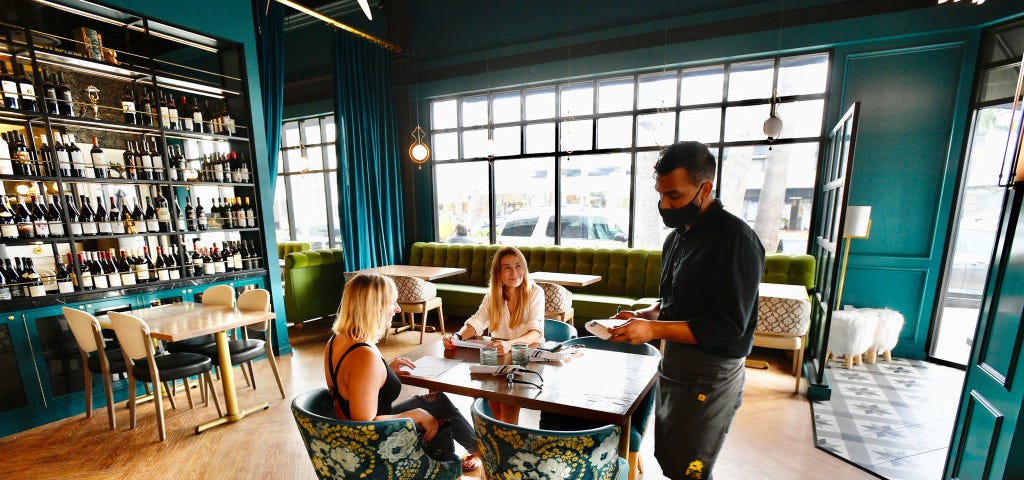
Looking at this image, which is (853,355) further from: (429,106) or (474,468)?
(429,106)

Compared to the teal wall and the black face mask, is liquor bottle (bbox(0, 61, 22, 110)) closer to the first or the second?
the teal wall

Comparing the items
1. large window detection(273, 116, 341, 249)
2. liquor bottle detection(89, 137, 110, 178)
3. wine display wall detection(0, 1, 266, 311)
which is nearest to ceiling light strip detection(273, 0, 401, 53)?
wine display wall detection(0, 1, 266, 311)

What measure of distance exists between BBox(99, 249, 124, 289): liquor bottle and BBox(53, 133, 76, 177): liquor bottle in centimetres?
69

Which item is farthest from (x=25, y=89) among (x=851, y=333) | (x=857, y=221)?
(x=851, y=333)

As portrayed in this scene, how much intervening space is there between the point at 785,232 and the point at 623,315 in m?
4.00

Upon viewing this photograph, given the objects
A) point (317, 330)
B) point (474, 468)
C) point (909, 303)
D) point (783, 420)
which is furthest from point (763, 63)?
point (317, 330)

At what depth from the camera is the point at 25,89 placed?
3064mm

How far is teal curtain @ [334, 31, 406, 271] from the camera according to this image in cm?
573

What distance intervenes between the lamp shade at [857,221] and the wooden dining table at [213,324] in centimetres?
466

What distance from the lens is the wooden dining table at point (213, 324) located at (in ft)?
9.22

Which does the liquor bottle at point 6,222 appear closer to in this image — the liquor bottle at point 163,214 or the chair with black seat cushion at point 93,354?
the chair with black seat cushion at point 93,354

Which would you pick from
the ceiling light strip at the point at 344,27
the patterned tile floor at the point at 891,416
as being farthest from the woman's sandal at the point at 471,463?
the ceiling light strip at the point at 344,27

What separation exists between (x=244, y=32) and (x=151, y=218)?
1996mm

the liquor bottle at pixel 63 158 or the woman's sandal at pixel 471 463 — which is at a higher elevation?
the liquor bottle at pixel 63 158
